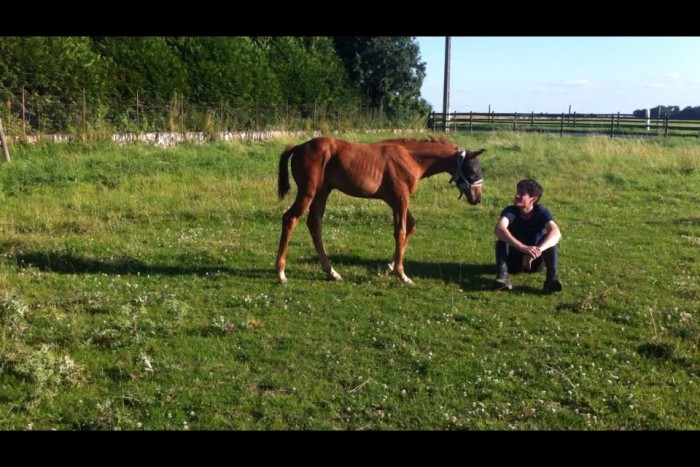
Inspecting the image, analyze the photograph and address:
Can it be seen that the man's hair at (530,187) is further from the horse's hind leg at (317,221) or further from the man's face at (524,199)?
the horse's hind leg at (317,221)

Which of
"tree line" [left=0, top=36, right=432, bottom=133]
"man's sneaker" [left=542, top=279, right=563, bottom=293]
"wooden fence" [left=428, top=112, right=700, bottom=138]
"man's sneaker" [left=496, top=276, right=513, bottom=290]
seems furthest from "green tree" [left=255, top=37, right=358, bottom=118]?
"man's sneaker" [left=542, top=279, right=563, bottom=293]

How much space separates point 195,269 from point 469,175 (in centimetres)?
406

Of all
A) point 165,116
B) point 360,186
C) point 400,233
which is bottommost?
point 400,233

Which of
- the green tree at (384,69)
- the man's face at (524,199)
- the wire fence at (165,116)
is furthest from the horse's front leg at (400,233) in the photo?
the green tree at (384,69)

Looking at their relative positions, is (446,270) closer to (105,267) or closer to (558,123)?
(105,267)

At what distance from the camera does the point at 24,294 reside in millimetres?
7242

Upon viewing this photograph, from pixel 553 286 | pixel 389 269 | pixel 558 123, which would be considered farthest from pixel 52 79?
pixel 558 123

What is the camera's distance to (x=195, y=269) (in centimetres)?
868

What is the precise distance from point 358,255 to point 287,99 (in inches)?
879

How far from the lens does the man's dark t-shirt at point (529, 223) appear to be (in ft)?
27.3

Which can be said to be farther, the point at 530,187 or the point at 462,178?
the point at 462,178

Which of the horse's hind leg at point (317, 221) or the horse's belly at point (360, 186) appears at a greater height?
the horse's belly at point (360, 186)

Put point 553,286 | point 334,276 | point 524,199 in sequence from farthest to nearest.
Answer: point 334,276 → point 524,199 → point 553,286

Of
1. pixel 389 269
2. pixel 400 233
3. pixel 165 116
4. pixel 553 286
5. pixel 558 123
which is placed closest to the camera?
pixel 553 286
